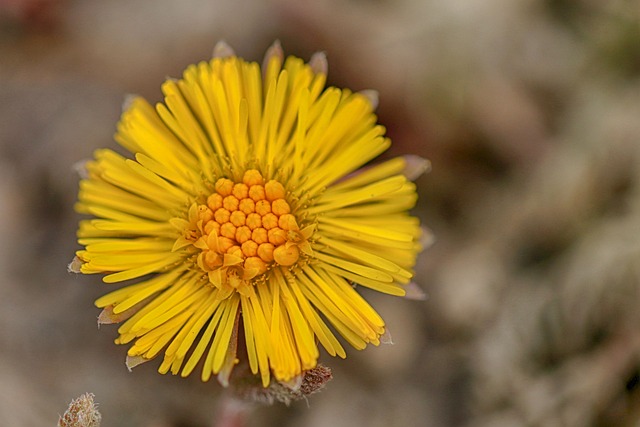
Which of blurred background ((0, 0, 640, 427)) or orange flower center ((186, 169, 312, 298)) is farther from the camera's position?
blurred background ((0, 0, 640, 427))

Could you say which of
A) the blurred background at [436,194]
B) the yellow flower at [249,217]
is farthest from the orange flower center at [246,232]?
the blurred background at [436,194]

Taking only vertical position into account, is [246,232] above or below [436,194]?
above

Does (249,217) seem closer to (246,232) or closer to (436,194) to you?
(246,232)

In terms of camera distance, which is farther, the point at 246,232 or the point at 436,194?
the point at 436,194

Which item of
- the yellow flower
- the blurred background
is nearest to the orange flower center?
the yellow flower

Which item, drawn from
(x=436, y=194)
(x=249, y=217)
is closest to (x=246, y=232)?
(x=249, y=217)

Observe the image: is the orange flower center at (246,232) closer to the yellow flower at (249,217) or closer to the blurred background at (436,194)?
the yellow flower at (249,217)

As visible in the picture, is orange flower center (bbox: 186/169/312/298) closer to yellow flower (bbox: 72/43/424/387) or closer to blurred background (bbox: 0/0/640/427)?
yellow flower (bbox: 72/43/424/387)
